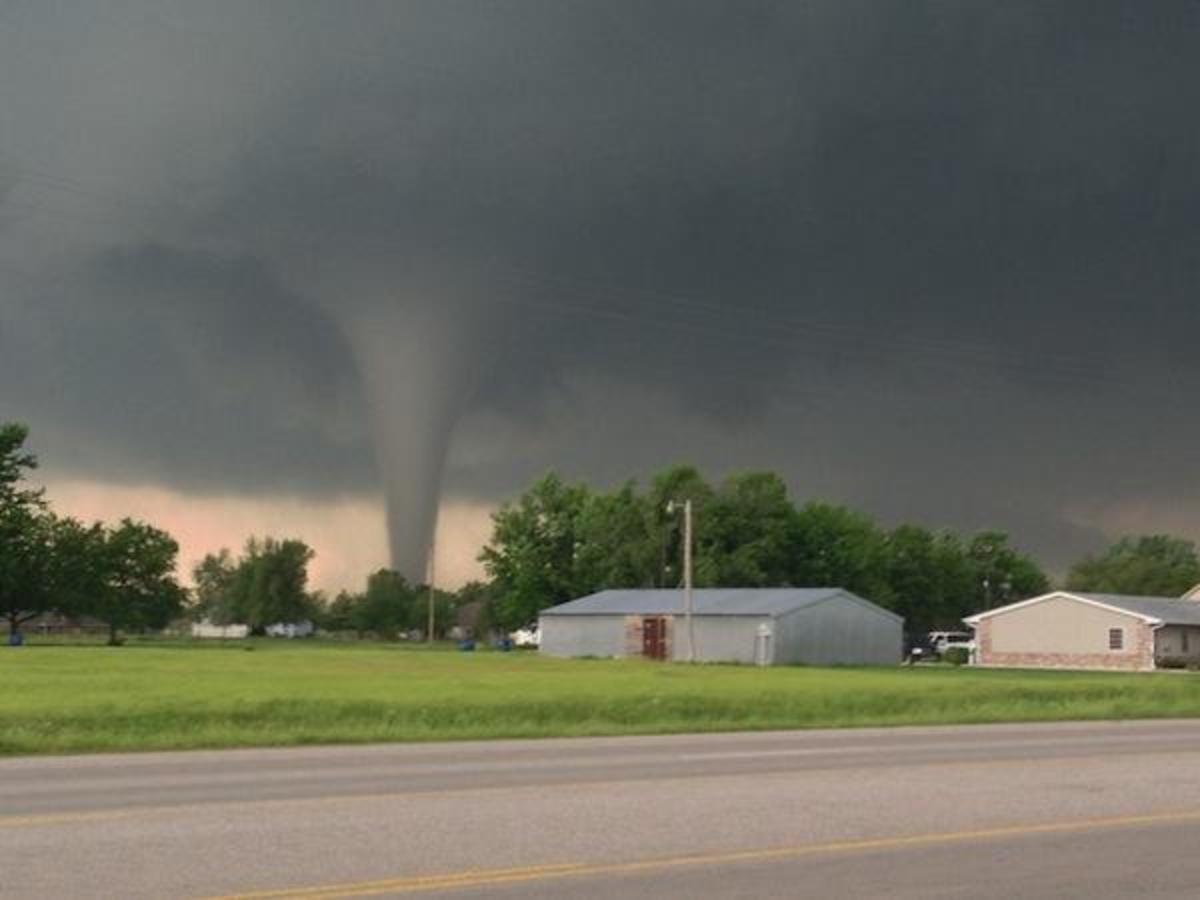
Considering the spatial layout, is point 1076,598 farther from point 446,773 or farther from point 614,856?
point 614,856

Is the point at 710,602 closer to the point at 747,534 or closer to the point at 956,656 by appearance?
the point at 956,656

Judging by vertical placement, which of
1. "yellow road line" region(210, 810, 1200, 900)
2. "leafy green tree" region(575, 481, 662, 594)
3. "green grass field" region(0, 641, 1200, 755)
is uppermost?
"leafy green tree" region(575, 481, 662, 594)

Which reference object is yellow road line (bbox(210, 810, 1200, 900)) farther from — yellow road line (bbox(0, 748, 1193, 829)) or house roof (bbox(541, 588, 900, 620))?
house roof (bbox(541, 588, 900, 620))

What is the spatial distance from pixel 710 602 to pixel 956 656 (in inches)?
857

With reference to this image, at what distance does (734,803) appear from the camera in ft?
59.5

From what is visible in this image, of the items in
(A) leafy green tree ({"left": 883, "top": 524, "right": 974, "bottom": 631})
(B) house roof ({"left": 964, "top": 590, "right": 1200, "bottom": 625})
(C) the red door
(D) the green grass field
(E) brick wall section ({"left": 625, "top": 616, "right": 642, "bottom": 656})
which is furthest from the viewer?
(A) leafy green tree ({"left": 883, "top": 524, "right": 974, "bottom": 631})

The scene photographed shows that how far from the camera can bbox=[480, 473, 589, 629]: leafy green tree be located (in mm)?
140125

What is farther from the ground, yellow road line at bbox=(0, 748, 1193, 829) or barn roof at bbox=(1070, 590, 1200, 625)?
barn roof at bbox=(1070, 590, 1200, 625)

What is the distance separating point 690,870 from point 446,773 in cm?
997

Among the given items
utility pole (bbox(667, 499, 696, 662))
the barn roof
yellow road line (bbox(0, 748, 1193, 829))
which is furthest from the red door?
yellow road line (bbox(0, 748, 1193, 829))

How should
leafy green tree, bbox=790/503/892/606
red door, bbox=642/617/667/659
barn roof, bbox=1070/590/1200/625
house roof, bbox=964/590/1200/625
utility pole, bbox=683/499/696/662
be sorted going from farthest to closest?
leafy green tree, bbox=790/503/892/606
red door, bbox=642/617/667/659
barn roof, bbox=1070/590/1200/625
house roof, bbox=964/590/1200/625
utility pole, bbox=683/499/696/662

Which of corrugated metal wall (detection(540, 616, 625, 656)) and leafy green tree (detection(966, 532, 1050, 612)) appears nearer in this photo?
corrugated metal wall (detection(540, 616, 625, 656))

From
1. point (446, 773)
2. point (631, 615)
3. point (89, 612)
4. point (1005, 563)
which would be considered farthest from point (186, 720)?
point (1005, 563)

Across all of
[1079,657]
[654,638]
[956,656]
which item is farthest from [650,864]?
[956,656]
